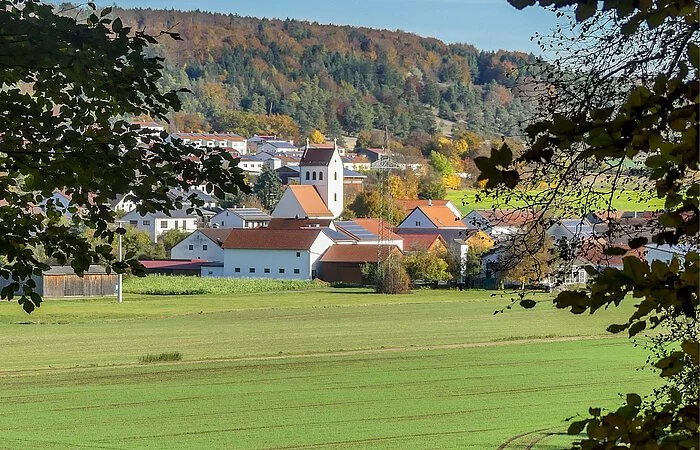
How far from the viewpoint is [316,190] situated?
105 m

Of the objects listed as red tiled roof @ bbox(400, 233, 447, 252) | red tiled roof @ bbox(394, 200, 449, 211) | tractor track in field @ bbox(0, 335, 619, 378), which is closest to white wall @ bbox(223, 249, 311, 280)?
red tiled roof @ bbox(400, 233, 447, 252)

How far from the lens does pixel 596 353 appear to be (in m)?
31.5

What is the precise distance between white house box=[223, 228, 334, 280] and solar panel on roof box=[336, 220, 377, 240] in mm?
7320

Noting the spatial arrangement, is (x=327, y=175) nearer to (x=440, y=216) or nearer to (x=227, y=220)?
(x=227, y=220)

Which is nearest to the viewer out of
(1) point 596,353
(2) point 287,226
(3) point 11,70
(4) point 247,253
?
(3) point 11,70

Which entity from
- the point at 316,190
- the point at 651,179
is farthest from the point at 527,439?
the point at 316,190

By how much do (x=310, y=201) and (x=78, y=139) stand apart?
95846mm

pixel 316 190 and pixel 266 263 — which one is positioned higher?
pixel 316 190

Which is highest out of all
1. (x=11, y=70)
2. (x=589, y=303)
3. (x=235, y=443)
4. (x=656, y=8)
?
(x=11, y=70)

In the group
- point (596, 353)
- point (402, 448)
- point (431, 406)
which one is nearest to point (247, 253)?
point (596, 353)

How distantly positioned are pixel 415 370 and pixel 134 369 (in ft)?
24.3

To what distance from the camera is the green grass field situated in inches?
724

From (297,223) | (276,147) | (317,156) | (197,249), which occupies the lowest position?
(197,249)

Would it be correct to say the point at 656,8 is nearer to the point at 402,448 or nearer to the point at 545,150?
the point at 545,150
